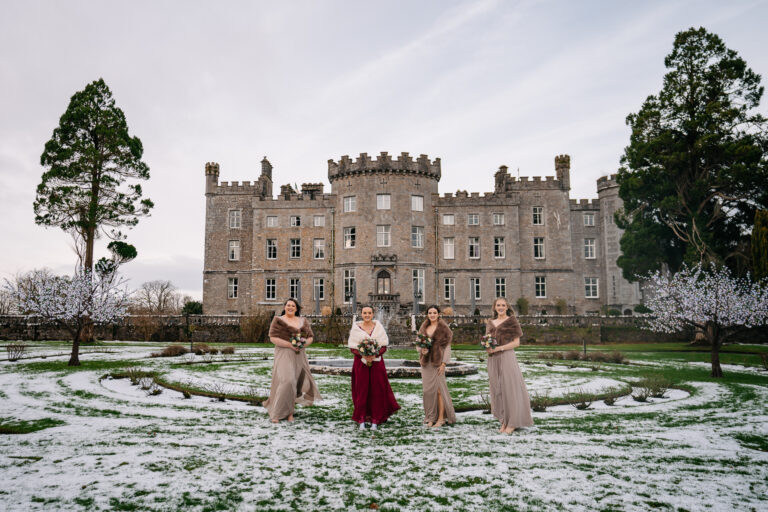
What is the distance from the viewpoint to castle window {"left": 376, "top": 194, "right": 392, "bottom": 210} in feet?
119

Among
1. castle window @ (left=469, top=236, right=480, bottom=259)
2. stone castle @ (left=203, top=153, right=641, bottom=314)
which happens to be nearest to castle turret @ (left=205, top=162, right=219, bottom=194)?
stone castle @ (left=203, top=153, right=641, bottom=314)

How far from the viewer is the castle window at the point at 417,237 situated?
121ft

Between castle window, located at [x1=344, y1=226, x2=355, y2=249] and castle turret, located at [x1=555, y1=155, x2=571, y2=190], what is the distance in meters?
16.7

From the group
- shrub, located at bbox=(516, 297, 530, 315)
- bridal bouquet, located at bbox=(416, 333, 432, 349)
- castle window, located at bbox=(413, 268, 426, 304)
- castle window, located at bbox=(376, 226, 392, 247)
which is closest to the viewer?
bridal bouquet, located at bbox=(416, 333, 432, 349)

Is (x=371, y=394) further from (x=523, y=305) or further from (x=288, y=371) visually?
(x=523, y=305)

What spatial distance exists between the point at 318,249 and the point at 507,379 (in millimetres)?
32879

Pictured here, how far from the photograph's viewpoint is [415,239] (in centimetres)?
3691

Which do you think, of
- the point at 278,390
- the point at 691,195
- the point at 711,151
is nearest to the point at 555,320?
the point at 691,195

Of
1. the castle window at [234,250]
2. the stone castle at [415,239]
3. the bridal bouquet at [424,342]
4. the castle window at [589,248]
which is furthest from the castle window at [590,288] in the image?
the bridal bouquet at [424,342]

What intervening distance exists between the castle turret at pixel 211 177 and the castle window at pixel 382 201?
1385 centimetres

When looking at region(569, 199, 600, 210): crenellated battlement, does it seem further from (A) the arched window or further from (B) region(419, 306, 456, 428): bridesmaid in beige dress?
(B) region(419, 306, 456, 428): bridesmaid in beige dress

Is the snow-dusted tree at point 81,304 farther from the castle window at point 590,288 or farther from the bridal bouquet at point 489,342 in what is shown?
the castle window at point 590,288

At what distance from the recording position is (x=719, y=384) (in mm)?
11719

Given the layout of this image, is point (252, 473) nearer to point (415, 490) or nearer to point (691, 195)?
point (415, 490)
